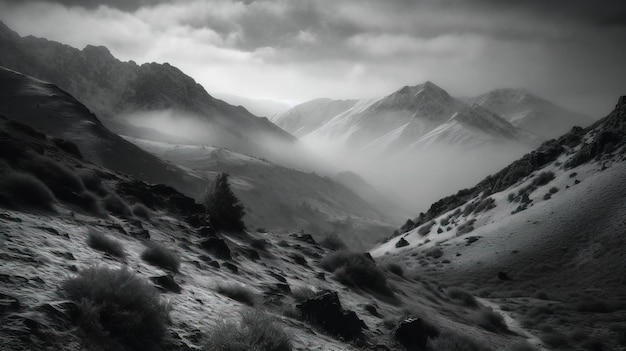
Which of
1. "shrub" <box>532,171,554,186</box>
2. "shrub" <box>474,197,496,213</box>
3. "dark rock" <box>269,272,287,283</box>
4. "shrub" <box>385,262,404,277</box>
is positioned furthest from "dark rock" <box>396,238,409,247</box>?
"dark rock" <box>269,272,287,283</box>

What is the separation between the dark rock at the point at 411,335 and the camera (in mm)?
11773

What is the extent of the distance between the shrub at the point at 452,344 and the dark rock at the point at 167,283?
7.82 metres

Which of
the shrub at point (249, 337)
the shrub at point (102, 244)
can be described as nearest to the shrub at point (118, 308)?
the shrub at point (249, 337)

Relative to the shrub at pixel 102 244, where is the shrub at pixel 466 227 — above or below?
above

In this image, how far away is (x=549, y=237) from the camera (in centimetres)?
3344

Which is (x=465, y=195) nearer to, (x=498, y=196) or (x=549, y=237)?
(x=498, y=196)

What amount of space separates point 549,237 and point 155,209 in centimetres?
3162

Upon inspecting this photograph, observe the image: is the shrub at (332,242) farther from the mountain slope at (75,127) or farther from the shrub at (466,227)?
the mountain slope at (75,127)

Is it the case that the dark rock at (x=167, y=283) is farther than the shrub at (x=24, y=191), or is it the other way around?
the shrub at (x=24, y=191)

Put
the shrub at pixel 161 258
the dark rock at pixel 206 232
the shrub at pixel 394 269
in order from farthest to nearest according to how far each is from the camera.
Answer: the shrub at pixel 394 269 → the dark rock at pixel 206 232 → the shrub at pixel 161 258

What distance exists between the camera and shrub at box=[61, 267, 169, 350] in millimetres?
5750

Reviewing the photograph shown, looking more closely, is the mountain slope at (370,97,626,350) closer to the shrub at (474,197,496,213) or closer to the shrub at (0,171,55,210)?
the shrub at (474,197,496,213)

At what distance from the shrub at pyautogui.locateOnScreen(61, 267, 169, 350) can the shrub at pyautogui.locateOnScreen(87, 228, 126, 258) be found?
9.92 ft

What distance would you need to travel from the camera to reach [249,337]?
6.66 metres
